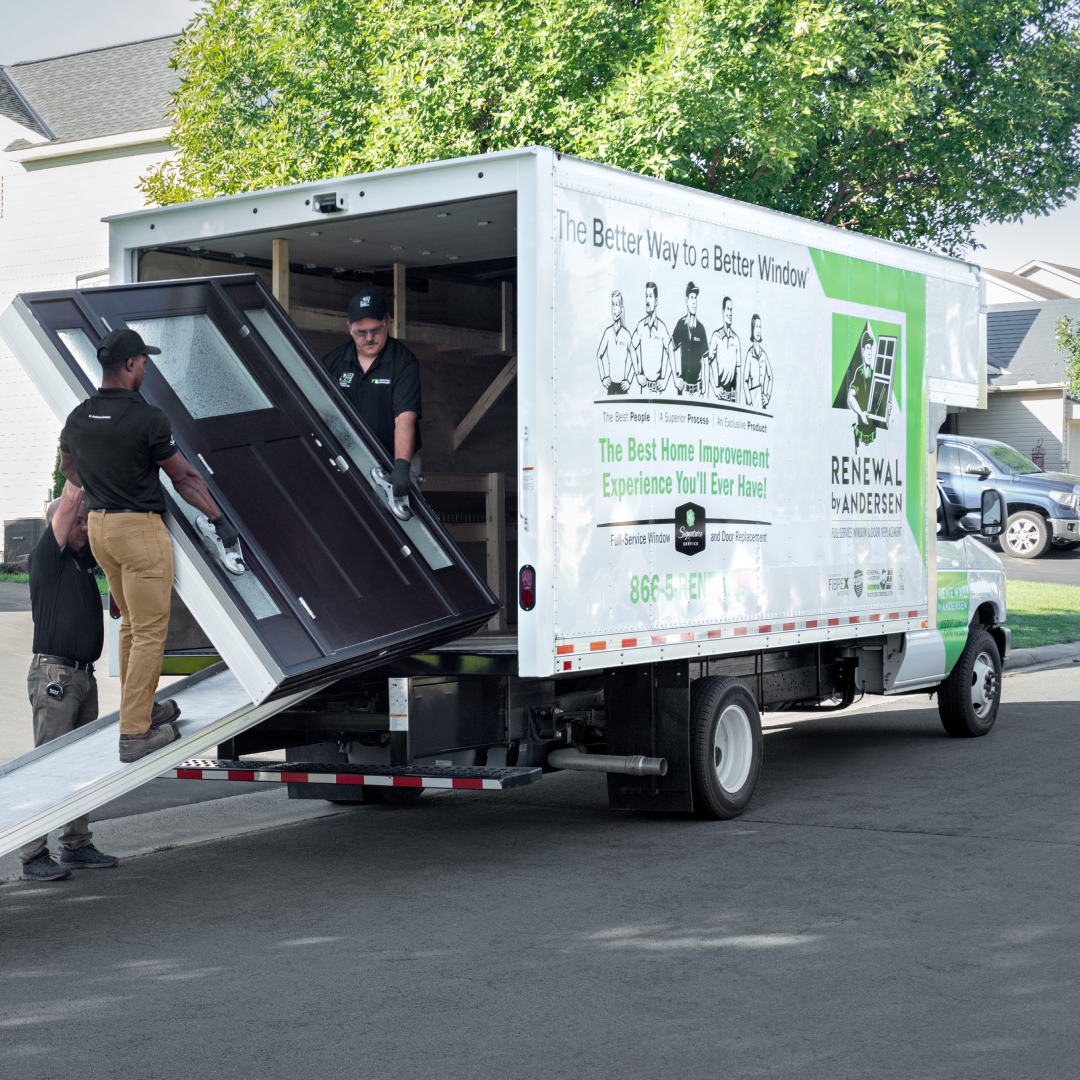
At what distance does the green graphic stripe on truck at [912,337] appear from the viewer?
966cm

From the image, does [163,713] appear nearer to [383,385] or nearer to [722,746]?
[383,385]

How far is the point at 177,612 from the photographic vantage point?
27.3ft

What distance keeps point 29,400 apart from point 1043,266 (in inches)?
1682

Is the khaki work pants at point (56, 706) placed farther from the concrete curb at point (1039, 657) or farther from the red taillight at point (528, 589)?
the concrete curb at point (1039, 657)

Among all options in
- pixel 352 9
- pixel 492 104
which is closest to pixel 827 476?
pixel 492 104

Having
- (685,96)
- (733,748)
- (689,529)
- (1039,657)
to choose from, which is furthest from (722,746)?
(1039,657)

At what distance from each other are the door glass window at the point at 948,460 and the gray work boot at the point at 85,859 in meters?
20.5

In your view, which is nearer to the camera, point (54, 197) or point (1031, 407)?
point (54, 197)

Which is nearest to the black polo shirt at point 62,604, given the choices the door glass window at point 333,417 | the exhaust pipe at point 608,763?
the door glass window at point 333,417

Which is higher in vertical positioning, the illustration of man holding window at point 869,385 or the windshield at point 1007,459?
the windshield at point 1007,459

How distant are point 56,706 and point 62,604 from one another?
504 mm

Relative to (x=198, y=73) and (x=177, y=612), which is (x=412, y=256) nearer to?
(x=177, y=612)

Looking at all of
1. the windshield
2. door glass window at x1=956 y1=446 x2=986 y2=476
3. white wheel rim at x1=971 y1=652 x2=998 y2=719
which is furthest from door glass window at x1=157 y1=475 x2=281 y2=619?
the windshield

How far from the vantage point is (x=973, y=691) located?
37.7ft
